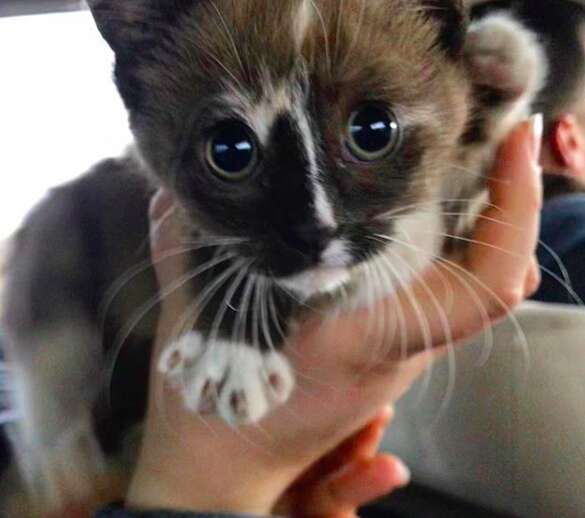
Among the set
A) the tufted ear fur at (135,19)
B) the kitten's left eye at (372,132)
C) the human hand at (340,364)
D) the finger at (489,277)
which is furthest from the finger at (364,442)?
the tufted ear fur at (135,19)

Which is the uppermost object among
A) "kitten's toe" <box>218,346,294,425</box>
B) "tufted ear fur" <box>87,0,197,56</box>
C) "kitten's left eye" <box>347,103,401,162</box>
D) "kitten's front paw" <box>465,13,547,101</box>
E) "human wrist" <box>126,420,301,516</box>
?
"tufted ear fur" <box>87,0,197,56</box>

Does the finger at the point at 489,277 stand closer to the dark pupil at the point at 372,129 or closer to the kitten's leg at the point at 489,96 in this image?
the kitten's leg at the point at 489,96

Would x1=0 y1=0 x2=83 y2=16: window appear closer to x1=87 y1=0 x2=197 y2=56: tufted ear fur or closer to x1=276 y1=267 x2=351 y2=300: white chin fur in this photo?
x1=87 y1=0 x2=197 y2=56: tufted ear fur

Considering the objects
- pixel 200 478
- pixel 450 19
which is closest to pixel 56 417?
pixel 200 478

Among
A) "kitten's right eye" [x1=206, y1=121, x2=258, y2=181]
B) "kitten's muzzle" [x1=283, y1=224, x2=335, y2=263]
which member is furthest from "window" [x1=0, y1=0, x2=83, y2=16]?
"kitten's muzzle" [x1=283, y1=224, x2=335, y2=263]

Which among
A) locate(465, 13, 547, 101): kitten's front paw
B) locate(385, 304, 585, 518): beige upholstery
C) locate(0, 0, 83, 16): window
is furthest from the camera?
locate(0, 0, 83, 16): window

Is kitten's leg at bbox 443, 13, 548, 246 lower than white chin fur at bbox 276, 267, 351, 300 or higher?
higher

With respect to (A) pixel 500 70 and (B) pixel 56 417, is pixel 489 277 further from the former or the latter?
(B) pixel 56 417

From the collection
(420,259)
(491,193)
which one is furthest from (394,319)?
(491,193)

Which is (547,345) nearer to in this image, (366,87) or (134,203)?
(366,87)
